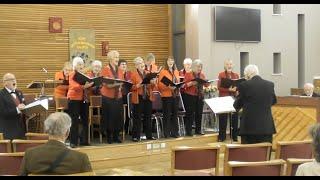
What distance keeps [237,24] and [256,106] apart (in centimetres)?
607

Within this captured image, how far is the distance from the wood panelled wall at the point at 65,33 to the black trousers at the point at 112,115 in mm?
2816

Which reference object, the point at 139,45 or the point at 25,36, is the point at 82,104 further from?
the point at 139,45

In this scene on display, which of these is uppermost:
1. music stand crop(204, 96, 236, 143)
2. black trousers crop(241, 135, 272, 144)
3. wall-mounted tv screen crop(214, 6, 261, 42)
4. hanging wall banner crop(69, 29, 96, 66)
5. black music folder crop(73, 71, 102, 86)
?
wall-mounted tv screen crop(214, 6, 261, 42)

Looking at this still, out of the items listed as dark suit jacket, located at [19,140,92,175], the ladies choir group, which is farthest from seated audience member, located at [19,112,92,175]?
the ladies choir group

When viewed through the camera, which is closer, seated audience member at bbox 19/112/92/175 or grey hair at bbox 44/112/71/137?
seated audience member at bbox 19/112/92/175

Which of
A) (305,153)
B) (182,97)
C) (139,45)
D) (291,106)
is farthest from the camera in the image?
(139,45)

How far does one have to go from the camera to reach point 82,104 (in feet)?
22.5

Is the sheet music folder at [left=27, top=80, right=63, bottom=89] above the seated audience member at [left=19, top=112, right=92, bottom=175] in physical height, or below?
above

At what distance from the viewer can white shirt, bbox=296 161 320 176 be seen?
111 inches

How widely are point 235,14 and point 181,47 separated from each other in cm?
144

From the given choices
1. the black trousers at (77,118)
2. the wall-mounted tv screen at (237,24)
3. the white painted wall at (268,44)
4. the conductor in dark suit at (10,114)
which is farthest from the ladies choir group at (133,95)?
the wall-mounted tv screen at (237,24)

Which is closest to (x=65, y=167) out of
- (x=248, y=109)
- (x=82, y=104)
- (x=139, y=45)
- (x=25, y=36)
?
(x=248, y=109)

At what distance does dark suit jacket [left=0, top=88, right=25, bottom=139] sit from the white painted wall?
529 cm

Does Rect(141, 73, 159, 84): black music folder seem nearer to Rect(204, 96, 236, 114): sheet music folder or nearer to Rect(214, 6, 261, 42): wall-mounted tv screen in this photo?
Rect(204, 96, 236, 114): sheet music folder
